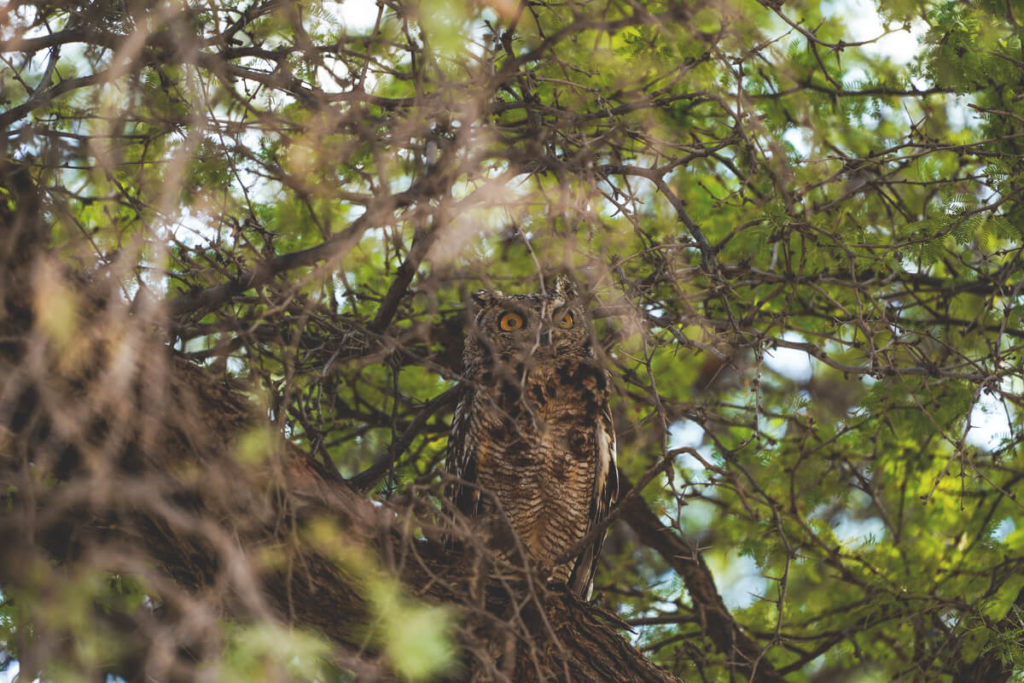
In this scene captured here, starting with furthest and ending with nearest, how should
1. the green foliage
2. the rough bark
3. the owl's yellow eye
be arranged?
the owl's yellow eye < the green foliage < the rough bark

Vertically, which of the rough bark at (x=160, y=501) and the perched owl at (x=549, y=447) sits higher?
the perched owl at (x=549, y=447)

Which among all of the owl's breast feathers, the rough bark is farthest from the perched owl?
the rough bark

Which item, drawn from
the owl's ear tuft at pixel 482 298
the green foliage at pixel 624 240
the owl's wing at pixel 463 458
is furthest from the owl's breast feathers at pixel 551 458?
the owl's ear tuft at pixel 482 298

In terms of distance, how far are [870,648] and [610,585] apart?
48.3 inches

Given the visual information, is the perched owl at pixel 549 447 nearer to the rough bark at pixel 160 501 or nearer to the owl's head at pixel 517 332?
the owl's head at pixel 517 332

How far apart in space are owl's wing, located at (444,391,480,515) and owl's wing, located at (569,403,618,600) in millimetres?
488

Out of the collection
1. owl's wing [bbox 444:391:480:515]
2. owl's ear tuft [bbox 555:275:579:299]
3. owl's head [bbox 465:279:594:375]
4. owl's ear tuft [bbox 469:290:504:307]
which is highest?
owl's ear tuft [bbox 555:275:579:299]

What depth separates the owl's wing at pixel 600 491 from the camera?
361 centimetres

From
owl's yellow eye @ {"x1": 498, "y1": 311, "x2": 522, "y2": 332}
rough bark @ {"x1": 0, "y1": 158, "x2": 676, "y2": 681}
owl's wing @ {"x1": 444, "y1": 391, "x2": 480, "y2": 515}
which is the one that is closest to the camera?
rough bark @ {"x1": 0, "y1": 158, "x2": 676, "y2": 681}

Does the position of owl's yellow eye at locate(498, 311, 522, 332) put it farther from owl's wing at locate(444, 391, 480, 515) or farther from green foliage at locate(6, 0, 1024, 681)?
owl's wing at locate(444, 391, 480, 515)

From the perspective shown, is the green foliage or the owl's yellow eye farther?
the owl's yellow eye

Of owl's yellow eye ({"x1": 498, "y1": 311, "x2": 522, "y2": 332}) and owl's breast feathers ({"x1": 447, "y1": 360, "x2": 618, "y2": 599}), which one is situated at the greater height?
owl's yellow eye ({"x1": 498, "y1": 311, "x2": 522, "y2": 332})

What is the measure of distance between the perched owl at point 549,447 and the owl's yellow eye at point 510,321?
0.11ft

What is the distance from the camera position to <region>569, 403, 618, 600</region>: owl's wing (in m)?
3.61
